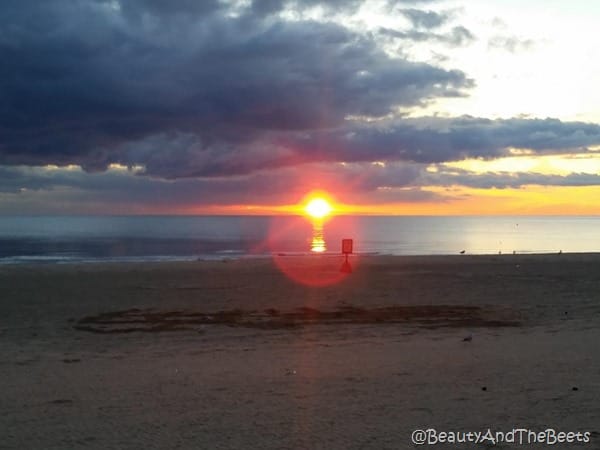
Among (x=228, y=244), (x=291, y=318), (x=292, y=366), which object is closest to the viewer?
(x=292, y=366)

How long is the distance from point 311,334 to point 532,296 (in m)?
9.81

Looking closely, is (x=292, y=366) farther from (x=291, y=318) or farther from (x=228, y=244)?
(x=228, y=244)

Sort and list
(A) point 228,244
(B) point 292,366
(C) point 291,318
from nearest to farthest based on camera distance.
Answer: (B) point 292,366 < (C) point 291,318 < (A) point 228,244

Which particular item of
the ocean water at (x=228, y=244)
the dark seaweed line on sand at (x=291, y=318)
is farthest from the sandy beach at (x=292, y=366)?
the ocean water at (x=228, y=244)

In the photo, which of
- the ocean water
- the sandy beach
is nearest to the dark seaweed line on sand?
the sandy beach

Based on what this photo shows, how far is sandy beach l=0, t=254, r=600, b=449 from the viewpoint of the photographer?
6684 mm

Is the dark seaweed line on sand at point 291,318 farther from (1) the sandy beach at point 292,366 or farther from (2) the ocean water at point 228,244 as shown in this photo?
(2) the ocean water at point 228,244

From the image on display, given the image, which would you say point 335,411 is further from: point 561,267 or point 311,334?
point 561,267

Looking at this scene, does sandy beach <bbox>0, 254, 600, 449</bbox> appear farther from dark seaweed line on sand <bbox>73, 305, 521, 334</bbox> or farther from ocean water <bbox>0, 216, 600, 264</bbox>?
ocean water <bbox>0, 216, 600, 264</bbox>

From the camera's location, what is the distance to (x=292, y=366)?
968cm

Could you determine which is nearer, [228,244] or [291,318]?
[291,318]

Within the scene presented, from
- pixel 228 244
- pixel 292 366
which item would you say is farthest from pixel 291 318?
pixel 228 244

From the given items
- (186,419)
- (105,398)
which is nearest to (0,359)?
(105,398)

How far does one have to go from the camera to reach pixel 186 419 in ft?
22.9
